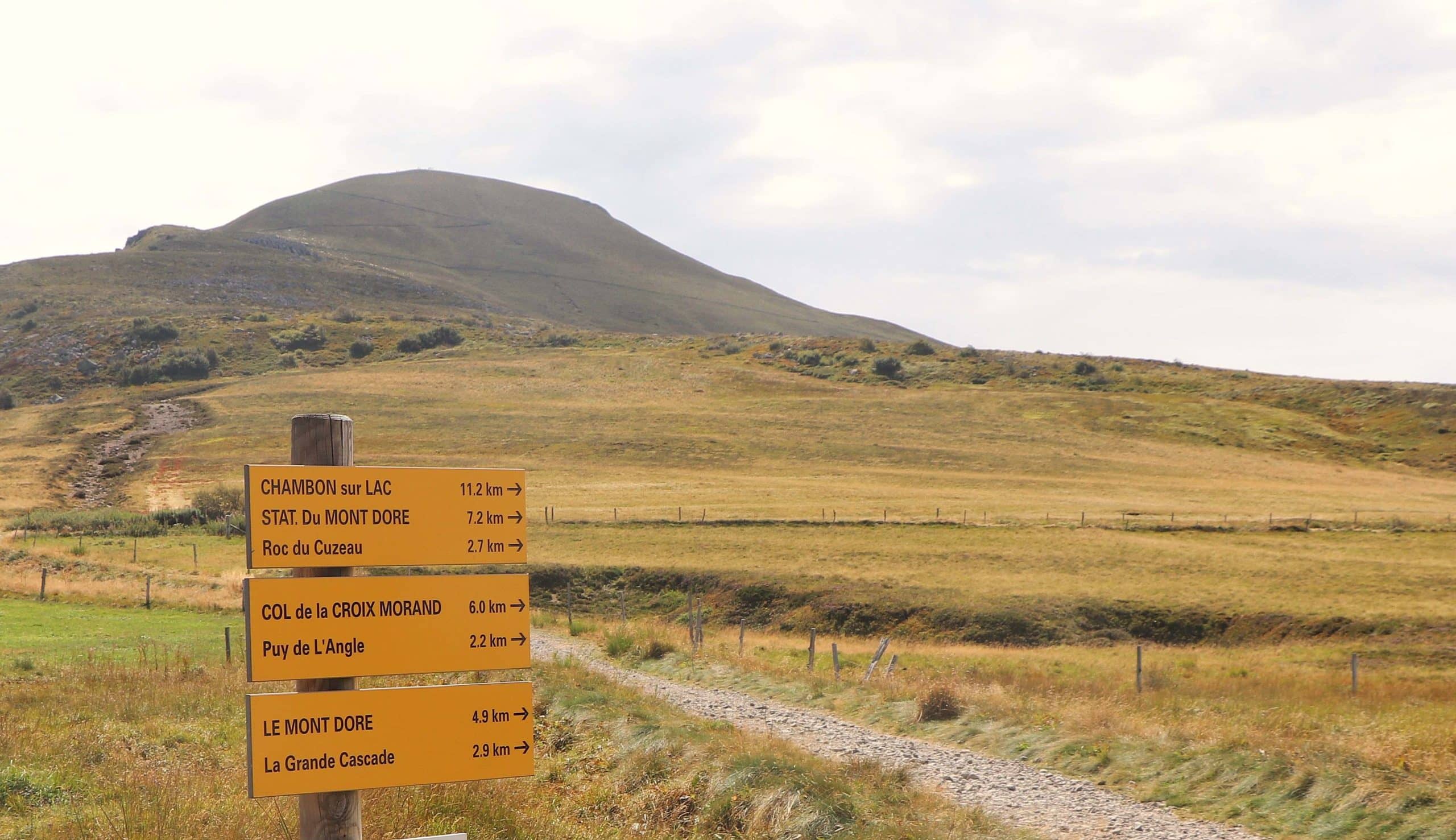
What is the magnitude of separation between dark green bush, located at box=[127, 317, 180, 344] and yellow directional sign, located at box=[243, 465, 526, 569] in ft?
443

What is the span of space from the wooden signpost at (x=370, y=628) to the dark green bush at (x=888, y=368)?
110m

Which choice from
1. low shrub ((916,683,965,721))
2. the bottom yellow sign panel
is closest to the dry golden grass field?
low shrub ((916,683,965,721))

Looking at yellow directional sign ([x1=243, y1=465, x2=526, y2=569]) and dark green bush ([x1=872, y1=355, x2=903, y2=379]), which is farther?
dark green bush ([x1=872, y1=355, x2=903, y2=379])

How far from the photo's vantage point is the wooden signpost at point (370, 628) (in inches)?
201

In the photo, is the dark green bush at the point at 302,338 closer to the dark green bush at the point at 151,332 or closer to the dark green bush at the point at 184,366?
the dark green bush at the point at 151,332

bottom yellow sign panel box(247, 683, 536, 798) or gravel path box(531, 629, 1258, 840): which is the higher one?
bottom yellow sign panel box(247, 683, 536, 798)

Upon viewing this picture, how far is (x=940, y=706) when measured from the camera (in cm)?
1820

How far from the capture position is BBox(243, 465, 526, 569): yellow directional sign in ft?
16.8

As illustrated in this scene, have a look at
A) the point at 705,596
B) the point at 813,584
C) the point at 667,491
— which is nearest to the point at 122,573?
the point at 705,596

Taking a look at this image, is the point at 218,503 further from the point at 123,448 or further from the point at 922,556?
the point at 922,556

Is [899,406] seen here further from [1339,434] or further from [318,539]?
[318,539]

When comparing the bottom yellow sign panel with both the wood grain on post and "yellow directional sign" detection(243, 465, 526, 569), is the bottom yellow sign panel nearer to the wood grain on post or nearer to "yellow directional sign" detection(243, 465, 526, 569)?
the wood grain on post

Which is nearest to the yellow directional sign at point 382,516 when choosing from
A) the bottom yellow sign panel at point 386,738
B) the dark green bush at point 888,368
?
the bottom yellow sign panel at point 386,738

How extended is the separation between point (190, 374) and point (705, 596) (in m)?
95.1
